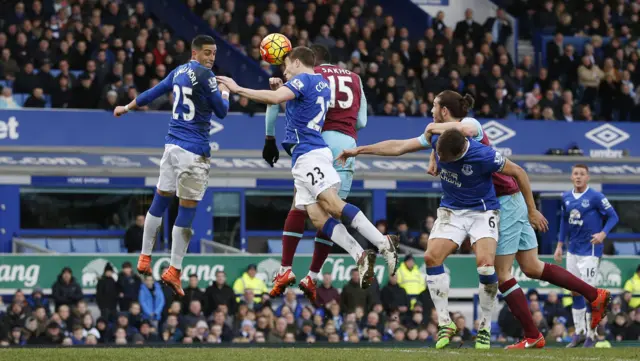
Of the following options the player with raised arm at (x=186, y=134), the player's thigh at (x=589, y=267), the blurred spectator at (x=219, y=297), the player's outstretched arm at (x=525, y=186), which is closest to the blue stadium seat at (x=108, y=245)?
the blurred spectator at (x=219, y=297)

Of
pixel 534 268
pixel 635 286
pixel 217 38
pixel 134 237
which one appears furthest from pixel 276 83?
pixel 217 38

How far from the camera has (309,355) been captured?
1134cm

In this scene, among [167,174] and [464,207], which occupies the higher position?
[167,174]

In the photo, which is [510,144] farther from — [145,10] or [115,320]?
[115,320]

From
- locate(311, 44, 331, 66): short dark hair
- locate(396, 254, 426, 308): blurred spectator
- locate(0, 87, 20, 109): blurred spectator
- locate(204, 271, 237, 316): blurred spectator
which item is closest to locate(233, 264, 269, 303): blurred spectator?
locate(204, 271, 237, 316): blurred spectator

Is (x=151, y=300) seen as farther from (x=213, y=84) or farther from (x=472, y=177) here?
(x=472, y=177)

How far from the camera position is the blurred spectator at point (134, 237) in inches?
864

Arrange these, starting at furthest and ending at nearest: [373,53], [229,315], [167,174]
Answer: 1. [373,53]
2. [229,315]
3. [167,174]

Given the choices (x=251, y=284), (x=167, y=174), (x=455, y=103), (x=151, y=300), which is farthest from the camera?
(x=251, y=284)

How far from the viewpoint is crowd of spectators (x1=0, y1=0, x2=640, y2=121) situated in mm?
22953

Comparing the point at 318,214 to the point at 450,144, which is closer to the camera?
the point at 450,144

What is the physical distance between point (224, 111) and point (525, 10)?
19.3 meters

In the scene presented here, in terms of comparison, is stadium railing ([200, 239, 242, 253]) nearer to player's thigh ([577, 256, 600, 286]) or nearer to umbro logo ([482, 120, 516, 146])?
umbro logo ([482, 120, 516, 146])

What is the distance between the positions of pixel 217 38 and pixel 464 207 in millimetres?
13812
